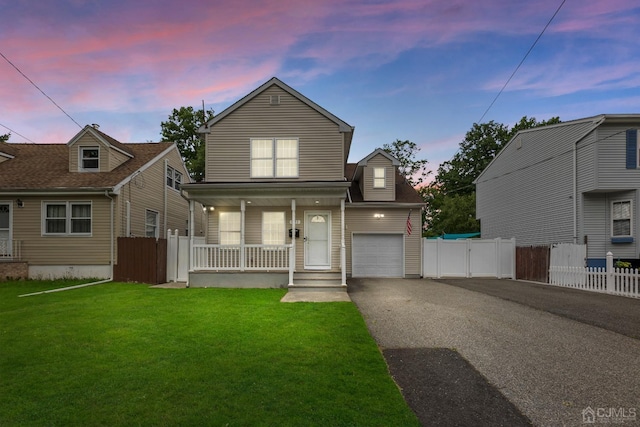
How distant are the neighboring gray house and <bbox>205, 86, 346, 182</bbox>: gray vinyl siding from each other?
36.7 ft

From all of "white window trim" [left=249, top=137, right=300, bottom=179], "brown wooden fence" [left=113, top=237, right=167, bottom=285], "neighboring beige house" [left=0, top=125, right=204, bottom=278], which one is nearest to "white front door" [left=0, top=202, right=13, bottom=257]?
"neighboring beige house" [left=0, top=125, right=204, bottom=278]

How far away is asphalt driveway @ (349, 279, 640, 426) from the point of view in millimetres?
3279

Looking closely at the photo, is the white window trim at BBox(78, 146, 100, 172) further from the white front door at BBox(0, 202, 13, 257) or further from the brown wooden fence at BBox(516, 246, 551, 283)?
the brown wooden fence at BBox(516, 246, 551, 283)

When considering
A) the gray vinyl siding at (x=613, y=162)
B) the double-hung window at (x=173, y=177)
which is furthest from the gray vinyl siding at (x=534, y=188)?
the double-hung window at (x=173, y=177)

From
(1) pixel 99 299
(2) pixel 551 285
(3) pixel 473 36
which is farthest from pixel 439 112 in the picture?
(1) pixel 99 299

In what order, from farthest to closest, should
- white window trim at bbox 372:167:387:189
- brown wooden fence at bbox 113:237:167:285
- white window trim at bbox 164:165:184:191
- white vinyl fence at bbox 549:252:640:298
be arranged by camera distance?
white window trim at bbox 164:165:184:191, white window trim at bbox 372:167:387:189, brown wooden fence at bbox 113:237:167:285, white vinyl fence at bbox 549:252:640:298

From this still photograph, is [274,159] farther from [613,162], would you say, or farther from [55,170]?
[613,162]

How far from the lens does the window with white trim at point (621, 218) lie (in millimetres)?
14305

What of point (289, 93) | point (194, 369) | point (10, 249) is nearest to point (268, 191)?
point (289, 93)

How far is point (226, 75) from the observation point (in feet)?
52.4

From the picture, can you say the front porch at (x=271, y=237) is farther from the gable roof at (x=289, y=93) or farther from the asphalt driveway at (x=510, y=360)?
the asphalt driveway at (x=510, y=360)

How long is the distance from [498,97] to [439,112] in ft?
15.3

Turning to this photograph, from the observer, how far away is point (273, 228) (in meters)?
13.5

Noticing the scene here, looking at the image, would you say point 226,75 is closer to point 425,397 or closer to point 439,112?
point 439,112
